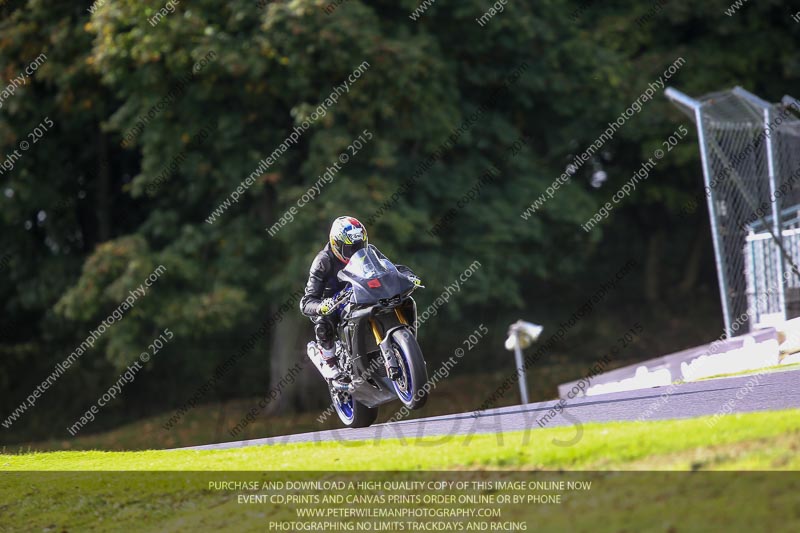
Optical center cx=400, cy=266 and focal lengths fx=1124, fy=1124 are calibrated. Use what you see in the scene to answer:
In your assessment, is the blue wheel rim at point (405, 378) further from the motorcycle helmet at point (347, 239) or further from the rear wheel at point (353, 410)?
the rear wheel at point (353, 410)

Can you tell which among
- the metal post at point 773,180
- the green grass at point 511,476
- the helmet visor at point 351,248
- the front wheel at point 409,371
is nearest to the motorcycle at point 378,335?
the front wheel at point 409,371

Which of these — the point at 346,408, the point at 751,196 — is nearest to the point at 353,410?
the point at 346,408

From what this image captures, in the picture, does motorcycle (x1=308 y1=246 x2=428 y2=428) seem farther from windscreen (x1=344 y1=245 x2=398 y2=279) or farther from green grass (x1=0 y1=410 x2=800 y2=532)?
green grass (x1=0 y1=410 x2=800 y2=532)

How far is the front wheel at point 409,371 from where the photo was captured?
34.0 ft

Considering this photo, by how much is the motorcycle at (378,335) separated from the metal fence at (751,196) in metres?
6.55

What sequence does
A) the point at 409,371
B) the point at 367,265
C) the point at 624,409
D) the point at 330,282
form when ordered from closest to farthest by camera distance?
the point at 409,371 → the point at 367,265 → the point at 624,409 → the point at 330,282

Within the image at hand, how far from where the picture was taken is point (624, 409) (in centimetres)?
1110

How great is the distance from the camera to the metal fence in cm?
1597

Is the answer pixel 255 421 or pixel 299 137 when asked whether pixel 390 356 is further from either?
pixel 255 421

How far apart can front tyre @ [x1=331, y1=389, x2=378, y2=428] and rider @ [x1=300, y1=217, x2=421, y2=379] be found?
1.23ft

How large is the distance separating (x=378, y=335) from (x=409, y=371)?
0.79m

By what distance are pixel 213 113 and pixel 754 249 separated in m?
11.3

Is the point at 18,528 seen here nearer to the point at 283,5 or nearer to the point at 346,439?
the point at 346,439

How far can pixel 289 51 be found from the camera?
20.8 meters
